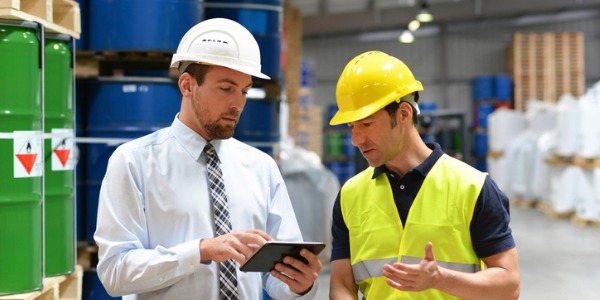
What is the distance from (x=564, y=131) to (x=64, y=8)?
10492 millimetres

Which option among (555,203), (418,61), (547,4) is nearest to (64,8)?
(555,203)

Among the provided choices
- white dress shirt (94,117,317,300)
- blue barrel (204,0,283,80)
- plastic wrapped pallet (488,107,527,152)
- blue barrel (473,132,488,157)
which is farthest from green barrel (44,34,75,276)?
blue barrel (473,132,488,157)

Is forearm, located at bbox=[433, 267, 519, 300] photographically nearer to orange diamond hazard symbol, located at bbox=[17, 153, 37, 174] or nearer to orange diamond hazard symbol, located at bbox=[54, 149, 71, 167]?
orange diamond hazard symbol, located at bbox=[17, 153, 37, 174]

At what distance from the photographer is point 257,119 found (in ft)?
19.7

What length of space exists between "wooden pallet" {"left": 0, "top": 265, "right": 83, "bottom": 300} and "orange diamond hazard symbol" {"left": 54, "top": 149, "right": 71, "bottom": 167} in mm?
616

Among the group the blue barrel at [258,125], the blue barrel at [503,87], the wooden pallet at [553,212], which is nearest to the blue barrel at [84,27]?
the blue barrel at [258,125]

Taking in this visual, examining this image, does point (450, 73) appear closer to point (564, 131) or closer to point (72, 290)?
point (564, 131)

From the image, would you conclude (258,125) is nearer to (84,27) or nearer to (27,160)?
(84,27)

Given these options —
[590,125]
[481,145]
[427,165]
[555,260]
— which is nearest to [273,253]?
[427,165]

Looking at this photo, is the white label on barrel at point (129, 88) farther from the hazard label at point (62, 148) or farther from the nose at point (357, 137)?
the nose at point (357, 137)

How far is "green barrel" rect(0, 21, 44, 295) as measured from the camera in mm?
3504

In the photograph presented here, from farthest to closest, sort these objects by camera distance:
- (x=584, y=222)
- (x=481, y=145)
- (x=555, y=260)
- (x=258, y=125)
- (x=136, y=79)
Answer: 1. (x=481, y=145)
2. (x=584, y=222)
3. (x=555, y=260)
4. (x=258, y=125)
5. (x=136, y=79)

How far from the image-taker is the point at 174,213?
256cm

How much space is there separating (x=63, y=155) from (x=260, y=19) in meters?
2.17
